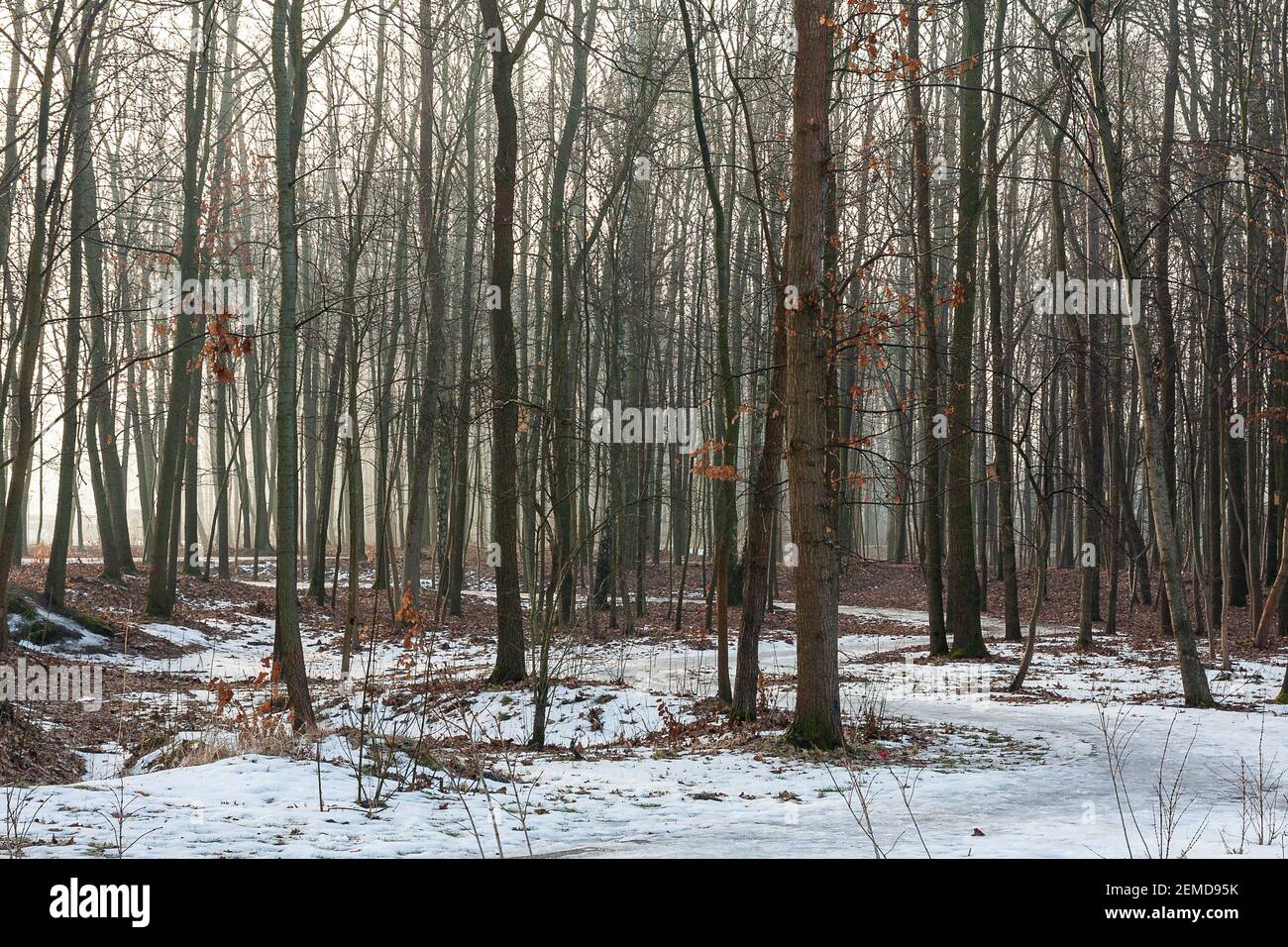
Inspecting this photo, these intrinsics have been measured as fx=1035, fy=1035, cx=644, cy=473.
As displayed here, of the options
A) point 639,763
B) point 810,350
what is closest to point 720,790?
point 639,763

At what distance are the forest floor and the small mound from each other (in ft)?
0.14

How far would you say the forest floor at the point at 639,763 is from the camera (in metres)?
5.32

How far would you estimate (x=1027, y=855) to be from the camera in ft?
16.2

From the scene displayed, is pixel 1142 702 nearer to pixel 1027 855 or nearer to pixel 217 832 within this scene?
pixel 1027 855

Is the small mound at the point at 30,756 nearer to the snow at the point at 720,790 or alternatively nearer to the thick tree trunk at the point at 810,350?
the snow at the point at 720,790

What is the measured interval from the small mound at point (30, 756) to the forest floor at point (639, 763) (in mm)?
41

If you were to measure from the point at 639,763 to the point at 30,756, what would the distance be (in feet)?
15.3

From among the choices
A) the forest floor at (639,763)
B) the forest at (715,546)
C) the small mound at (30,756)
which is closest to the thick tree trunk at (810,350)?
the forest at (715,546)

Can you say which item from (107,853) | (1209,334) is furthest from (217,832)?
(1209,334)

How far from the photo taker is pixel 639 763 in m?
8.58

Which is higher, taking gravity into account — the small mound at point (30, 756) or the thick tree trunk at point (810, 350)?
the thick tree trunk at point (810, 350)

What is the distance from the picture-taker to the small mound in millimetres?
7297

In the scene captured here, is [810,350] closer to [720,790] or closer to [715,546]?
[720,790]
